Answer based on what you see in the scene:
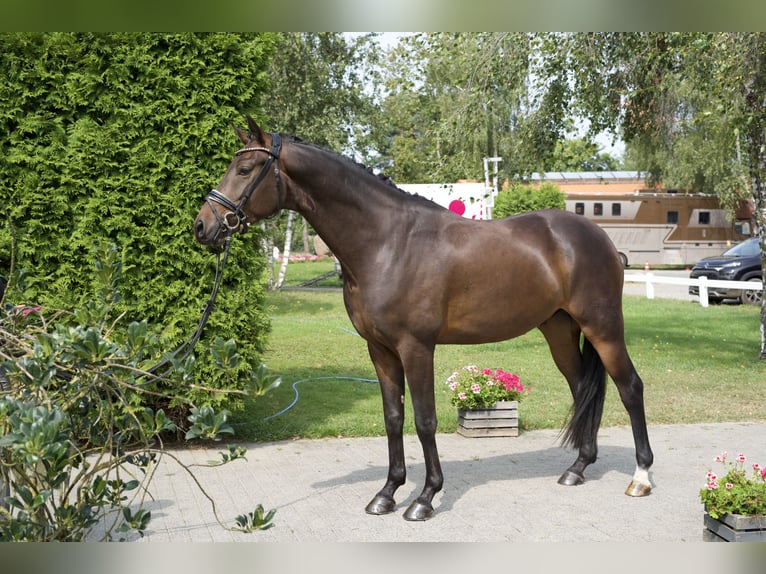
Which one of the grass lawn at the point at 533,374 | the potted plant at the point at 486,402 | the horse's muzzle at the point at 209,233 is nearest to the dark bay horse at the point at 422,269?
the horse's muzzle at the point at 209,233

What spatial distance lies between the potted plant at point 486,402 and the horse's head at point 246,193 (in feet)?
10.9

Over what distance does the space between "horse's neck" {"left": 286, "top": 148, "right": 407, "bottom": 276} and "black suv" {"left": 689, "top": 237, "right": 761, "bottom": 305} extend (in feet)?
55.6

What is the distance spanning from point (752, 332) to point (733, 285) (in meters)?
3.85

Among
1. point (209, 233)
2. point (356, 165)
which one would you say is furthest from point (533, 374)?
point (209, 233)

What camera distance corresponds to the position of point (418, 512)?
4.95m

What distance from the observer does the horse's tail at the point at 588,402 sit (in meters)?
5.82

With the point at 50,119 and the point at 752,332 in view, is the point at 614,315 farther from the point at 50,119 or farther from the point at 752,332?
the point at 752,332

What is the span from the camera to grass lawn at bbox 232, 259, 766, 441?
8.12 meters

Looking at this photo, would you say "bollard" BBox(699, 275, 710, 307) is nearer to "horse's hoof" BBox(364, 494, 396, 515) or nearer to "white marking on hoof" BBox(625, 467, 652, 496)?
"white marking on hoof" BBox(625, 467, 652, 496)

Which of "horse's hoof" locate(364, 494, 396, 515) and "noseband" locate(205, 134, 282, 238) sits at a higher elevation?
"noseband" locate(205, 134, 282, 238)

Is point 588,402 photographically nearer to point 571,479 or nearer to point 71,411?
point 571,479

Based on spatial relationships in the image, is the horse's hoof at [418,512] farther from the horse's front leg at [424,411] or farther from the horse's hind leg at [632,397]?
the horse's hind leg at [632,397]

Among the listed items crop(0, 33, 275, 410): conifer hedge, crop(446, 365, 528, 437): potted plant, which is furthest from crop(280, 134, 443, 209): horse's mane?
crop(446, 365, 528, 437): potted plant

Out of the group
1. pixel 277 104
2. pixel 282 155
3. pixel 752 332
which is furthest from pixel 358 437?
pixel 277 104
